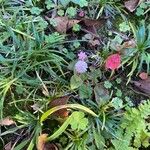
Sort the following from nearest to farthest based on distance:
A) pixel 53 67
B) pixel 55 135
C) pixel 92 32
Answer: pixel 55 135 → pixel 53 67 → pixel 92 32

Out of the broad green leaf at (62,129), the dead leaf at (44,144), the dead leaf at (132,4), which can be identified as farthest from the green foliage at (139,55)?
the dead leaf at (44,144)

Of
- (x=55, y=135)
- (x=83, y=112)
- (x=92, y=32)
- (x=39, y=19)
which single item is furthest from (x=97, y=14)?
(x=55, y=135)

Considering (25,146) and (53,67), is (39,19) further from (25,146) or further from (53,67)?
(25,146)

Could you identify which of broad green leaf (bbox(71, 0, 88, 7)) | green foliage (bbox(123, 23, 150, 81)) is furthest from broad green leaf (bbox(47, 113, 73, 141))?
broad green leaf (bbox(71, 0, 88, 7))

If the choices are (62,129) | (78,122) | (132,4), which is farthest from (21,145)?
(132,4)

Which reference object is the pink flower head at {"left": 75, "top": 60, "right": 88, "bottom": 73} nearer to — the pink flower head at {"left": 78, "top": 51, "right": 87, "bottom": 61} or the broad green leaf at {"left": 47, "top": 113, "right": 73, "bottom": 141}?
the pink flower head at {"left": 78, "top": 51, "right": 87, "bottom": 61}

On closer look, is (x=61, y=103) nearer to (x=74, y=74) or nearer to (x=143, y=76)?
(x=74, y=74)
